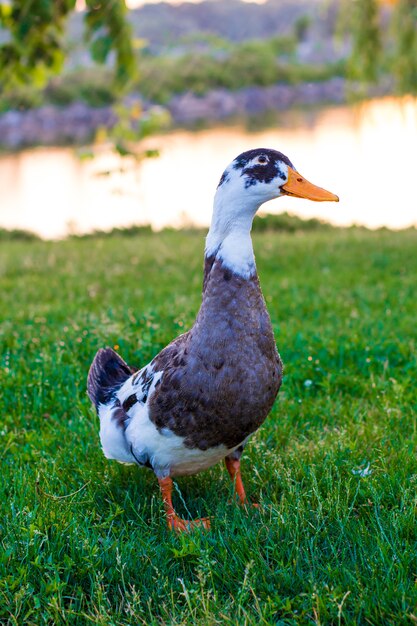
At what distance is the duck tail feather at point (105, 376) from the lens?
411 centimetres

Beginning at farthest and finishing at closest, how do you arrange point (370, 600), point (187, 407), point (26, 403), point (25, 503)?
1. point (26, 403)
2. point (25, 503)
3. point (187, 407)
4. point (370, 600)

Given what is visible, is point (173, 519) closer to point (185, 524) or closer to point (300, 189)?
point (185, 524)

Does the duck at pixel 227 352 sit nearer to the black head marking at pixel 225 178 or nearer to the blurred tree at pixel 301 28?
the black head marking at pixel 225 178

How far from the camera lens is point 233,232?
3.27 metres

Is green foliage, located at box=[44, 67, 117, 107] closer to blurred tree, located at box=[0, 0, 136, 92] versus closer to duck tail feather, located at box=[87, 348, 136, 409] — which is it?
blurred tree, located at box=[0, 0, 136, 92]

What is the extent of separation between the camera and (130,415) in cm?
369

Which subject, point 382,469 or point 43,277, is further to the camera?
point 43,277

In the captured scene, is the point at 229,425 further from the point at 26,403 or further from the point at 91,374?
the point at 26,403

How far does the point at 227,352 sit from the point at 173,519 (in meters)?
0.90

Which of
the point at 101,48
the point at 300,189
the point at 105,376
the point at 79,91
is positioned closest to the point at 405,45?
the point at 101,48

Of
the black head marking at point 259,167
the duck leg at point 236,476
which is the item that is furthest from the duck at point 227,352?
the duck leg at point 236,476

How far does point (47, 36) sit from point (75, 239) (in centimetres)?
760

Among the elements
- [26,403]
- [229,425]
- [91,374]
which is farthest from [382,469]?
[26,403]

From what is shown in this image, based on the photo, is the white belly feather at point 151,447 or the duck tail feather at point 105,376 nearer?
the white belly feather at point 151,447
